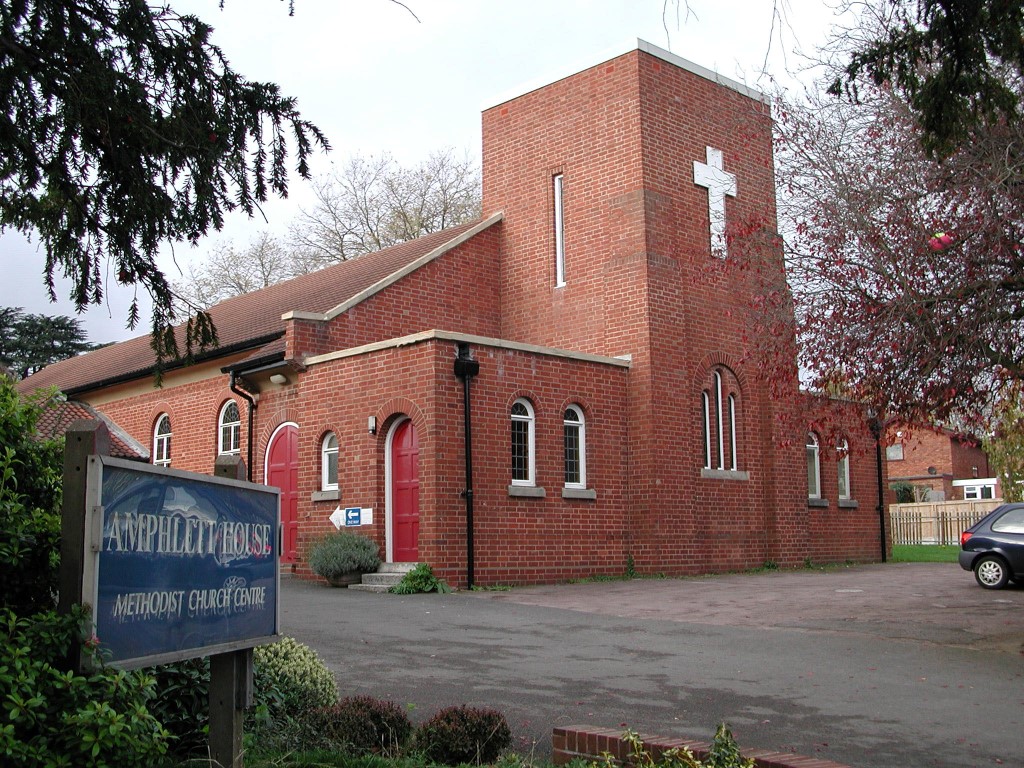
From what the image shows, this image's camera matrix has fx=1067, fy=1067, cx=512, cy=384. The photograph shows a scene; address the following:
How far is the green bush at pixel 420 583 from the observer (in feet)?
57.8

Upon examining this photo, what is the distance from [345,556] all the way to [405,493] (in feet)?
5.09

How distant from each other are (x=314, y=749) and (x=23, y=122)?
4481 millimetres

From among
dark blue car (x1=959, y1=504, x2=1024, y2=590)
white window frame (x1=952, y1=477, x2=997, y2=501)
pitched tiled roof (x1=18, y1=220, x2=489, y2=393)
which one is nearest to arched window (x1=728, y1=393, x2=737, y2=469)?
dark blue car (x1=959, y1=504, x2=1024, y2=590)

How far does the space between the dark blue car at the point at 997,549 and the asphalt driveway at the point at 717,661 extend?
1.16ft

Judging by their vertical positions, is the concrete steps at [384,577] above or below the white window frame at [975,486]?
below

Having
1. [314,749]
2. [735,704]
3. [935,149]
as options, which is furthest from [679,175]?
[314,749]

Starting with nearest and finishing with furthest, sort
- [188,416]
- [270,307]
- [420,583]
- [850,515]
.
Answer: [420,583] → [188,416] → [850,515] → [270,307]

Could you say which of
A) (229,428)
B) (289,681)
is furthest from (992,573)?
(229,428)

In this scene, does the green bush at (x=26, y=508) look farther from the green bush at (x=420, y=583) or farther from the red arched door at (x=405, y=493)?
the red arched door at (x=405, y=493)

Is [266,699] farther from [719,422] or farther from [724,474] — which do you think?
[719,422]

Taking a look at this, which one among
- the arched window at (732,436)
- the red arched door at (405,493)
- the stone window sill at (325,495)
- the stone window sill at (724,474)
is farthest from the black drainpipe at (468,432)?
the arched window at (732,436)

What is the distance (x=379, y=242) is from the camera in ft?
148

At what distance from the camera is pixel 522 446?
64.9 ft

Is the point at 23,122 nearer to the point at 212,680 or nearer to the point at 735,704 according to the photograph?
the point at 212,680
